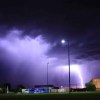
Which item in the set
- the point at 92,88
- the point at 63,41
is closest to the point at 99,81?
the point at 92,88

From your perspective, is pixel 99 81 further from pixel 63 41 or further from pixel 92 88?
pixel 63 41

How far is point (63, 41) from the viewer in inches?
2815

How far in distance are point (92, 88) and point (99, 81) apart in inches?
1365

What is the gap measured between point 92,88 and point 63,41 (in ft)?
200

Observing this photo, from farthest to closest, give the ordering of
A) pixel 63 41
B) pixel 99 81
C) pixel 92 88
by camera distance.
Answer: pixel 99 81
pixel 92 88
pixel 63 41

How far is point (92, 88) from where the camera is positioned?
12875cm

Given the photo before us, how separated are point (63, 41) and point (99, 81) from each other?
311ft

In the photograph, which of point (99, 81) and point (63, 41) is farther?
point (99, 81)

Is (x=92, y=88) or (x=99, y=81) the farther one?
(x=99, y=81)

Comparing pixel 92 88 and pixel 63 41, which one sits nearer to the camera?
pixel 63 41

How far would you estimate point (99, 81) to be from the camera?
16262cm

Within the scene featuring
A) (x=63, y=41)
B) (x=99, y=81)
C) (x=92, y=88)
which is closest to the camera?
(x=63, y=41)
